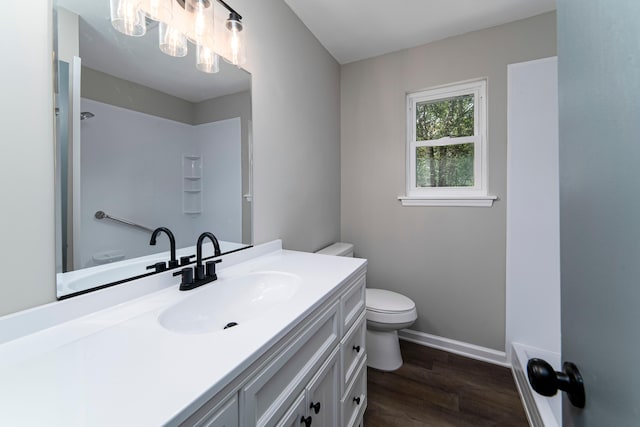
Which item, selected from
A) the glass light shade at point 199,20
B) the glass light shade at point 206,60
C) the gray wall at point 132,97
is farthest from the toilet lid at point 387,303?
the glass light shade at point 199,20

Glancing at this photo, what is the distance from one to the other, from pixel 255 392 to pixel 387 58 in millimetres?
2460

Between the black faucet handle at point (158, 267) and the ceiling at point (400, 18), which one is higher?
the ceiling at point (400, 18)

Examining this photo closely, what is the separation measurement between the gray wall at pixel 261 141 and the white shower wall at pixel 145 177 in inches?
4.2

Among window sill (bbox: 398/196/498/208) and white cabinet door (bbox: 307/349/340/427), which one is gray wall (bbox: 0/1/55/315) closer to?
white cabinet door (bbox: 307/349/340/427)

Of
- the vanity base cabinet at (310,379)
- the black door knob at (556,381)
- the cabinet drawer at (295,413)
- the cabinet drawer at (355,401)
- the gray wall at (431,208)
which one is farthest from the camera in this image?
the gray wall at (431,208)

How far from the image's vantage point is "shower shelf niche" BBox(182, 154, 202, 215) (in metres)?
1.10

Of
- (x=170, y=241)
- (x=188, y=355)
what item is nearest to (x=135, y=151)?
(x=170, y=241)

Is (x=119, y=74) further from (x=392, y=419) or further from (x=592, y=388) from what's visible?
(x=392, y=419)

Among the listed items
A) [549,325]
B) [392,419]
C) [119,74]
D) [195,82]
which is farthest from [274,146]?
[549,325]

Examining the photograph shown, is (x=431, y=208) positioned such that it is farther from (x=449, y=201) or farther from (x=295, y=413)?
(x=295, y=413)

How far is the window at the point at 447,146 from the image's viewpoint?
197cm

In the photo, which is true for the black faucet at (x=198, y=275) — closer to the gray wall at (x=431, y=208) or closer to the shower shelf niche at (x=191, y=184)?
the shower shelf niche at (x=191, y=184)

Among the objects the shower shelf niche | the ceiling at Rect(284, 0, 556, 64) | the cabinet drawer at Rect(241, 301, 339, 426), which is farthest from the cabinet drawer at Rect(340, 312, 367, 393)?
the ceiling at Rect(284, 0, 556, 64)

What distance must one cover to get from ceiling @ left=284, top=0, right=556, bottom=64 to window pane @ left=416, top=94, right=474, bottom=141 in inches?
18.7
